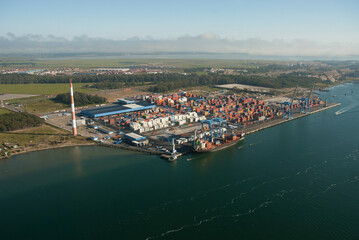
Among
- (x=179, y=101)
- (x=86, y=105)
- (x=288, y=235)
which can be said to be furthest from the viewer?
(x=179, y=101)

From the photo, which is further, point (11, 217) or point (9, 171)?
point (9, 171)

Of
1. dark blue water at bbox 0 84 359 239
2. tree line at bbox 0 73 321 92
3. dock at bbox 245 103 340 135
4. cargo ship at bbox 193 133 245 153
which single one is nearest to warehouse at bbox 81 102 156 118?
dark blue water at bbox 0 84 359 239

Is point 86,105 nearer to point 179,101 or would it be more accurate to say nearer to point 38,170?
point 179,101

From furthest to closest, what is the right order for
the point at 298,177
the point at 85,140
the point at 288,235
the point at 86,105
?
the point at 86,105 < the point at 85,140 < the point at 298,177 < the point at 288,235

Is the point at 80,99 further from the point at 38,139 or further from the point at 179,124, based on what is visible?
the point at 179,124

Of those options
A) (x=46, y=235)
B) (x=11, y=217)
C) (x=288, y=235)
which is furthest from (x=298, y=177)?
(x=11, y=217)

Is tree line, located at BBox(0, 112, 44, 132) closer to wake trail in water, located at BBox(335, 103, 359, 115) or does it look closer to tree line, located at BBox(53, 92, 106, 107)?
tree line, located at BBox(53, 92, 106, 107)

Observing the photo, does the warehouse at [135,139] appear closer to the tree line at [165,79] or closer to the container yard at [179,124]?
the container yard at [179,124]

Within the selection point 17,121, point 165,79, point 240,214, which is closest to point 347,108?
point 240,214
